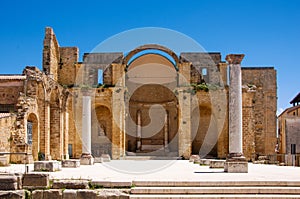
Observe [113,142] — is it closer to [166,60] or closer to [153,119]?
[153,119]

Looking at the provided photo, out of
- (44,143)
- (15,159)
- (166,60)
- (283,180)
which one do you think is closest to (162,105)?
(166,60)

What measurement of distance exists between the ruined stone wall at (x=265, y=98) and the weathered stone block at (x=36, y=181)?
2685 centimetres

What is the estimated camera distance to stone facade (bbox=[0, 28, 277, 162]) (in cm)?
2689

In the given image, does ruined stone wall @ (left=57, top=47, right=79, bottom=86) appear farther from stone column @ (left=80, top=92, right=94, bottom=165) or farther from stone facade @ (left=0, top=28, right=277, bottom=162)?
stone column @ (left=80, top=92, right=94, bottom=165)

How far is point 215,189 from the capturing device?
9953 millimetres

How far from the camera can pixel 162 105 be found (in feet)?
112

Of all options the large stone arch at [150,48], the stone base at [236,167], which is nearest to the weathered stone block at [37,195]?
the stone base at [236,167]

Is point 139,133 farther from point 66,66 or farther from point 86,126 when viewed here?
point 86,126

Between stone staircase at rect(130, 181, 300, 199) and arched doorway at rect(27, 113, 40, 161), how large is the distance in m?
14.2

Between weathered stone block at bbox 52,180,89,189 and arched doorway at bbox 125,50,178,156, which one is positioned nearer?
weathered stone block at bbox 52,180,89,189

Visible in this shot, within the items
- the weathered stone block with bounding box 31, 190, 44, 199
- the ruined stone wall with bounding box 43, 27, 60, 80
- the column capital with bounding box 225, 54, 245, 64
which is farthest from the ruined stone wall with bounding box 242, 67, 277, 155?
the weathered stone block with bounding box 31, 190, 44, 199

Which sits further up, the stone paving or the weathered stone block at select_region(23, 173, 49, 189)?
the weathered stone block at select_region(23, 173, 49, 189)

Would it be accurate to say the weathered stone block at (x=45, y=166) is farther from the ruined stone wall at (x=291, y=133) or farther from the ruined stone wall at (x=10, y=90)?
the ruined stone wall at (x=291, y=133)

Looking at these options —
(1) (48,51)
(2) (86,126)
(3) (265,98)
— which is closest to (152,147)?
(3) (265,98)
